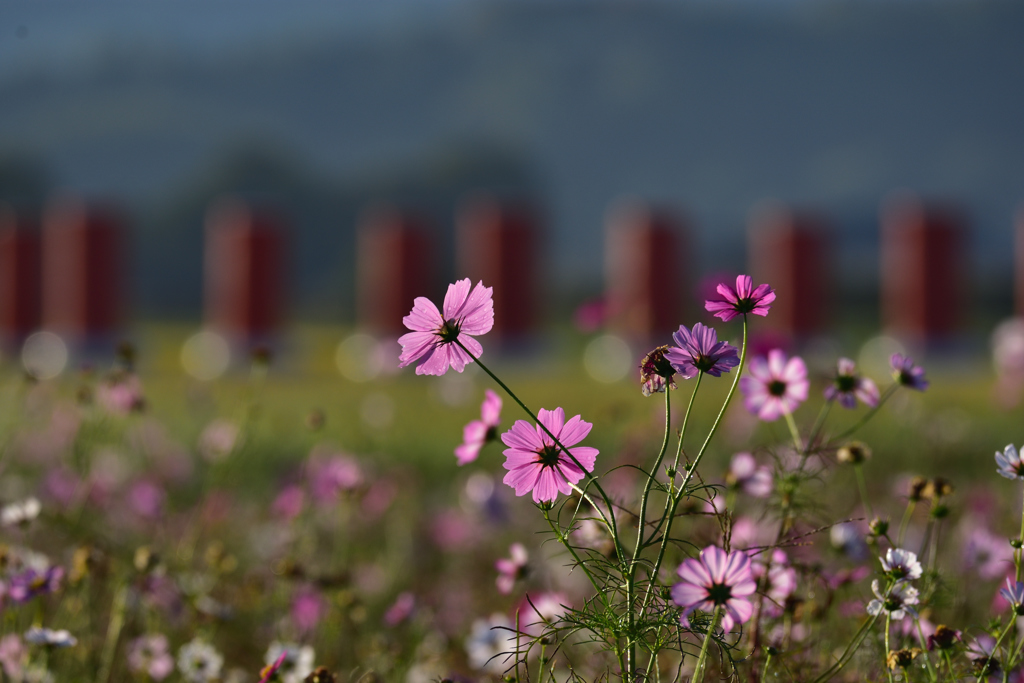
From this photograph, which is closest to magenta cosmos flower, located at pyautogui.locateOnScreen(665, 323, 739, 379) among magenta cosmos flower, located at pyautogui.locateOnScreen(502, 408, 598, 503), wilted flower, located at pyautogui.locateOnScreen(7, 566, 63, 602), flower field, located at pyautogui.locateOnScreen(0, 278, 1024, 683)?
flower field, located at pyautogui.locateOnScreen(0, 278, 1024, 683)

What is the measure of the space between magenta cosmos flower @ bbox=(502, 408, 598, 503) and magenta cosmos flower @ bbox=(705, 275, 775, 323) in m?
0.17

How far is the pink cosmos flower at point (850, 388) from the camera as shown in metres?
1.35

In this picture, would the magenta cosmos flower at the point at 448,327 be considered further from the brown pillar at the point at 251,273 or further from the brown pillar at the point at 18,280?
the brown pillar at the point at 18,280

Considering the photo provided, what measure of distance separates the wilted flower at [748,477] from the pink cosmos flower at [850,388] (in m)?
0.17

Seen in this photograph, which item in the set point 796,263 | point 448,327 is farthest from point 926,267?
point 448,327

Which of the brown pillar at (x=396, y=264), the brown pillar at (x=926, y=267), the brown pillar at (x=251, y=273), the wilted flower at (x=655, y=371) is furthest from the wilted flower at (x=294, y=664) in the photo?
the brown pillar at (x=926, y=267)

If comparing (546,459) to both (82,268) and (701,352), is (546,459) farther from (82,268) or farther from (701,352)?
(82,268)

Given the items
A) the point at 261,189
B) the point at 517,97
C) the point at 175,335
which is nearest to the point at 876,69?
the point at 517,97

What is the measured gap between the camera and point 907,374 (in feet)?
4.36

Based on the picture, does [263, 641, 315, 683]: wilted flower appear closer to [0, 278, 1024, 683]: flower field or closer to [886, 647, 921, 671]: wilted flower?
[0, 278, 1024, 683]: flower field

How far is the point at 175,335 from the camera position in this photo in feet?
82.3

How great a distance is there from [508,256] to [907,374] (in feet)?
42.2

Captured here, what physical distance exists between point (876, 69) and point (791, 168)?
27.3 metres

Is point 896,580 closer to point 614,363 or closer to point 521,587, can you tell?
point 521,587
